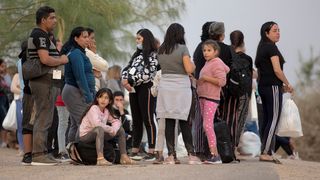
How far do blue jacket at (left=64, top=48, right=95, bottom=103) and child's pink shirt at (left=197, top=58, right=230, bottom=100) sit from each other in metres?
1.49

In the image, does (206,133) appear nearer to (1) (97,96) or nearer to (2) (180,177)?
(1) (97,96)

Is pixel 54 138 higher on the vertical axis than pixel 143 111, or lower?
lower

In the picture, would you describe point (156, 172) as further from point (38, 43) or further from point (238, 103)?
point (238, 103)

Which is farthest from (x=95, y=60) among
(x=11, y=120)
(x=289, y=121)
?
(x=11, y=120)

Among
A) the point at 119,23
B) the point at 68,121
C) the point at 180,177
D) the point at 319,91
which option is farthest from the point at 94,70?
the point at 319,91

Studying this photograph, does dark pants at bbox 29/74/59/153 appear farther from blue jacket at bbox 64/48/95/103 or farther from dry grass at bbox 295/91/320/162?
dry grass at bbox 295/91/320/162

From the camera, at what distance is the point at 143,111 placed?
14.9 m

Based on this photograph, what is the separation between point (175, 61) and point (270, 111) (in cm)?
177

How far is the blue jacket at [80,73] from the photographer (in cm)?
1402

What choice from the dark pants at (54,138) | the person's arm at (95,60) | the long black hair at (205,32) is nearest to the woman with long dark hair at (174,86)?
the long black hair at (205,32)

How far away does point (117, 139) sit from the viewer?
14.0 m

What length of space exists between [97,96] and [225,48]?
1935 millimetres

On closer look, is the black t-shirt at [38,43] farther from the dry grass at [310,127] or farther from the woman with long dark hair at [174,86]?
the dry grass at [310,127]

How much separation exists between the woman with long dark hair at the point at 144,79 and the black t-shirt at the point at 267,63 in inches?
57.9
